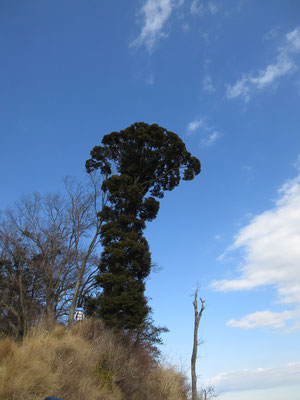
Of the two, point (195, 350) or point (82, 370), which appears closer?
point (82, 370)

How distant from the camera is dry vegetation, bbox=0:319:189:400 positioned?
625 centimetres

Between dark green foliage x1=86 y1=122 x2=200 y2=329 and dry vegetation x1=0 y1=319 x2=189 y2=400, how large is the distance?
4.53 ft

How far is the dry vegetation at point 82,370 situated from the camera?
246 inches

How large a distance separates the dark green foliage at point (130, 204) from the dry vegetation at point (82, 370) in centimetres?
138

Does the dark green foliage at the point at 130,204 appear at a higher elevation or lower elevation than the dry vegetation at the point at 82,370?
higher

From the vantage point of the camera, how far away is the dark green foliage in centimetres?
1280

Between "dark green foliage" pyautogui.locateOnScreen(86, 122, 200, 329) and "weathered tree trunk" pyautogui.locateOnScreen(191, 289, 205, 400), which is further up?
"dark green foliage" pyautogui.locateOnScreen(86, 122, 200, 329)

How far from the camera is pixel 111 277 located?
13242 mm

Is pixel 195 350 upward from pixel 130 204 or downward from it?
downward

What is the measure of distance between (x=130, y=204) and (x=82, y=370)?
9132mm

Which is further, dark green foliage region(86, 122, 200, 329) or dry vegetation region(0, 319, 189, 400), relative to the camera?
dark green foliage region(86, 122, 200, 329)

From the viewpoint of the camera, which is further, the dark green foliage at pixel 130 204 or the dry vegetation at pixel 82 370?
the dark green foliage at pixel 130 204

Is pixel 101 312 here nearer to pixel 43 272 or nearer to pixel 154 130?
pixel 43 272

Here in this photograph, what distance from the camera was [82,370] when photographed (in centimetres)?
788
